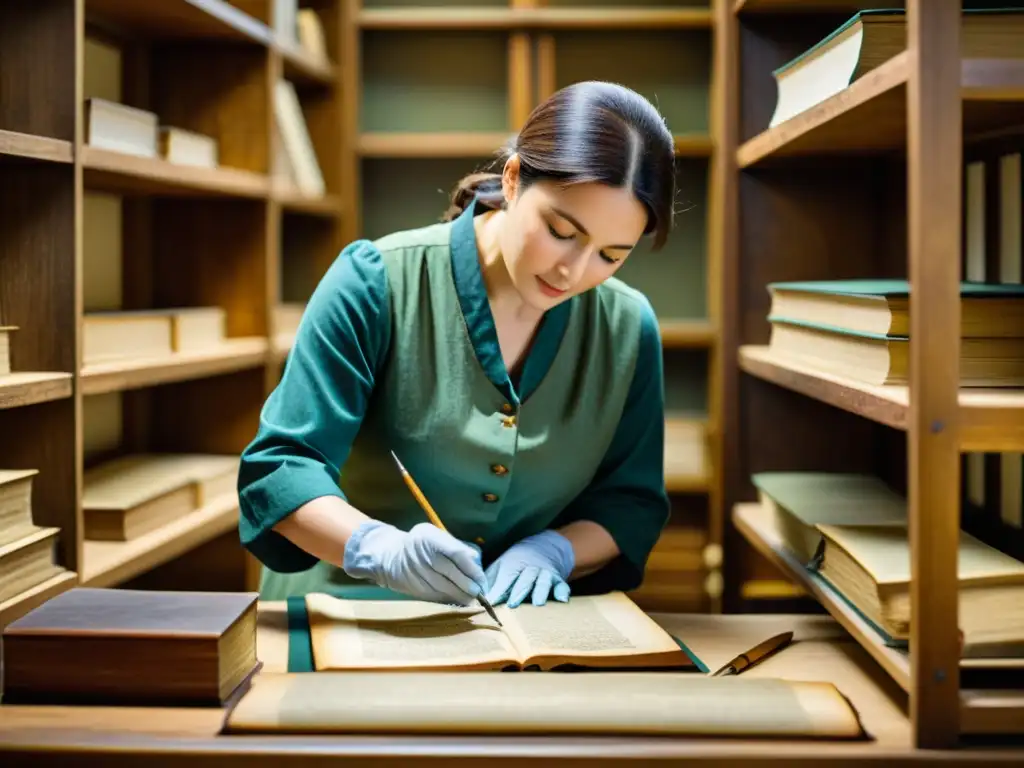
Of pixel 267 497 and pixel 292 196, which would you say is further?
pixel 292 196

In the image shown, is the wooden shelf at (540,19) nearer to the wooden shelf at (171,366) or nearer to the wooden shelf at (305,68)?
the wooden shelf at (305,68)

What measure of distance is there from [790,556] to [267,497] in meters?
0.71

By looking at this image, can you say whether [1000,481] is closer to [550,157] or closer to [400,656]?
[550,157]

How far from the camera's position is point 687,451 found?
334 cm

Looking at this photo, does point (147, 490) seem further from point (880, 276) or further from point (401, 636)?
point (880, 276)

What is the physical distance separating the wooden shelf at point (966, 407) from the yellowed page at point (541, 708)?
25 centimetres

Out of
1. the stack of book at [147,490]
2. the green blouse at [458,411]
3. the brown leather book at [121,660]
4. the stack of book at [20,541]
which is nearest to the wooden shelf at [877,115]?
the green blouse at [458,411]

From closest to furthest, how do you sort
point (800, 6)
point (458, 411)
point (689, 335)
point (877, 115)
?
point (877, 115) → point (458, 411) → point (800, 6) → point (689, 335)

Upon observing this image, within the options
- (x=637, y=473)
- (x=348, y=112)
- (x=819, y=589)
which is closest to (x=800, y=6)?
(x=637, y=473)

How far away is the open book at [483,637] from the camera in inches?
41.7

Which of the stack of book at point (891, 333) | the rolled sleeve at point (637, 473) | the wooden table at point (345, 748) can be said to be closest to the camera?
the wooden table at point (345, 748)

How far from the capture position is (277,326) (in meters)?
2.76

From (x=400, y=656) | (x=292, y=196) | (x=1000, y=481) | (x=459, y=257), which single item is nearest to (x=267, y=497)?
(x=400, y=656)

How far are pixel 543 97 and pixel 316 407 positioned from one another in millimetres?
2218
